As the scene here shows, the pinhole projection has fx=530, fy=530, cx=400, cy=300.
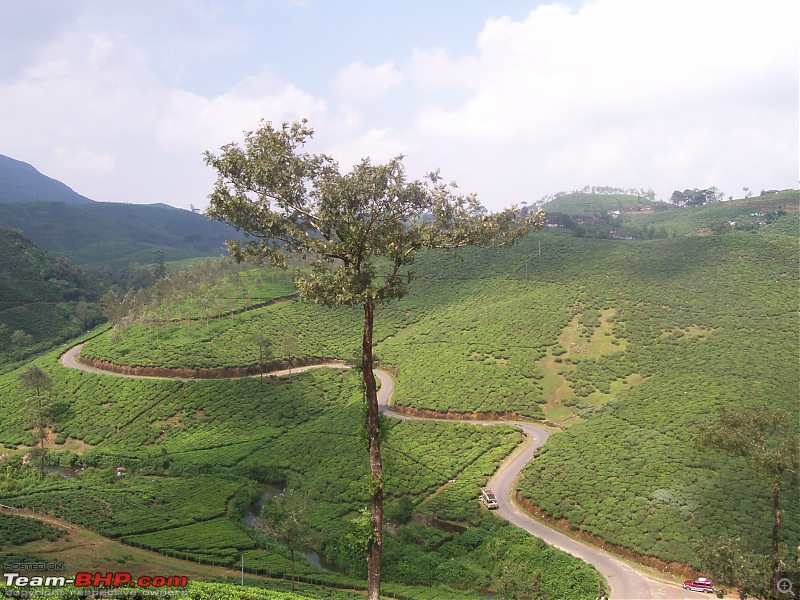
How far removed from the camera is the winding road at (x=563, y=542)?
2419 centimetres

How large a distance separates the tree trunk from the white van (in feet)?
64.1

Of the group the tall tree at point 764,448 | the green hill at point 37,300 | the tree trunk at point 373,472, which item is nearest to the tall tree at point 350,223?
the tree trunk at point 373,472

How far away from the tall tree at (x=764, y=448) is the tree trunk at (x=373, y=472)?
51.9 feet

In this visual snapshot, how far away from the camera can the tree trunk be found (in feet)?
48.3

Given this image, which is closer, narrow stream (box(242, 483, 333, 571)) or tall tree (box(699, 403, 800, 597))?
tall tree (box(699, 403, 800, 597))

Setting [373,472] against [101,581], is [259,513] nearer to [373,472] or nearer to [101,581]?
[101,581]

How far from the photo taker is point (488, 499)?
110 feet

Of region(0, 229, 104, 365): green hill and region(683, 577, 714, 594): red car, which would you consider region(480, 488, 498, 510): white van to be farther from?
region(0, 229, 104, 365): green hill

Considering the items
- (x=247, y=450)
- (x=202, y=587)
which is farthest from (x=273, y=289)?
(x=202, y=587)

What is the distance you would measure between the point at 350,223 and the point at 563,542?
23907mm

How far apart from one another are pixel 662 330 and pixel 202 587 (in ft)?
181

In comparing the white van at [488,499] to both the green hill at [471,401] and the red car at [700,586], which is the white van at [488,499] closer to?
the green hill at [471,401]

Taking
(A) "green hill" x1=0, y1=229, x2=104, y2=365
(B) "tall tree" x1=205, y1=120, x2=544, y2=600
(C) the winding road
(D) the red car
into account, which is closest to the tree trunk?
(B) "tall tree" x1=205, y1=120, x2=544, y2=600

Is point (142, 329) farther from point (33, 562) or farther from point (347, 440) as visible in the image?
point (33, 562)
